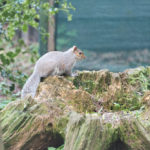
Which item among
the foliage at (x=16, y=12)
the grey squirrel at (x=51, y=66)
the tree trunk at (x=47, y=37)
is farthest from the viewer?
the tree trunk at (x=47, y=37)

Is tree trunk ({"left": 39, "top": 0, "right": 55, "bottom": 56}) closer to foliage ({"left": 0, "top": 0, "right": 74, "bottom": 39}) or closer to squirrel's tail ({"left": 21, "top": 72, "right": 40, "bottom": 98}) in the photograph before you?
foliage ({"left": 0, "top": 0, "right": 74, "bottom": 39})

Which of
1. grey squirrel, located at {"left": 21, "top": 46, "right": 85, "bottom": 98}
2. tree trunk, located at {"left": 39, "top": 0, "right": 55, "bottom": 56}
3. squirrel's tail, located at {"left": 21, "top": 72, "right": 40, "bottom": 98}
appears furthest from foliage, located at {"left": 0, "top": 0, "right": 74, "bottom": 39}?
tree trunk, located at {"left": 39, "top": 0, "right": 55, "bottom": 56}

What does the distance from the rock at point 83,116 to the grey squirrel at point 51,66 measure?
0.85 feet

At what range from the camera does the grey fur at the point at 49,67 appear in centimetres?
381

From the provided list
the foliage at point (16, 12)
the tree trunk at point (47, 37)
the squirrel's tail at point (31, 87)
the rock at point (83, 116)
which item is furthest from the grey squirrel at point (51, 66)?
the tree trunk at point (47, 37)

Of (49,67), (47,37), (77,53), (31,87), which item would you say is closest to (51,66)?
(49,67)

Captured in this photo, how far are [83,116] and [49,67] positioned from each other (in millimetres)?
1833

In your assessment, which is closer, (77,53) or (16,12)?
(16,12)

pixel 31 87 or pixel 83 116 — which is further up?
pixel 31 87

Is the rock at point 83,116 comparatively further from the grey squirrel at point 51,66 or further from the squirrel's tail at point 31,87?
the grey squirrel at point 51,66

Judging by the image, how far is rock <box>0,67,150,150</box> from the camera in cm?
235

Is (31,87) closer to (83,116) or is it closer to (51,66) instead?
(51,66)

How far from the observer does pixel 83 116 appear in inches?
93.0

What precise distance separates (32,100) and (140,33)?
9.78 feet
